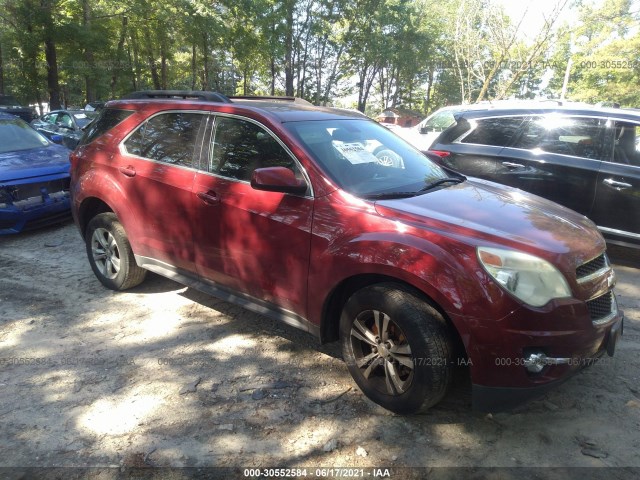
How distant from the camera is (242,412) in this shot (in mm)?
2850

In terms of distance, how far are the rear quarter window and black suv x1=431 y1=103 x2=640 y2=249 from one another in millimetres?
3192

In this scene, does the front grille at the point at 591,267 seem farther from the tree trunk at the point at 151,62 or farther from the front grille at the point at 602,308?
the tree trunk at the point at 151,62

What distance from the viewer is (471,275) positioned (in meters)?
2.38

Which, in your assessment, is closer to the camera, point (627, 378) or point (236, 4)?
point (627, 378)

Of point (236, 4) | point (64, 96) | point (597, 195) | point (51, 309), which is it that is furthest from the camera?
point (64, 96)

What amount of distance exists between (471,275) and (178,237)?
235cm

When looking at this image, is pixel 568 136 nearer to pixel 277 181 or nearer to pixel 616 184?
pixel 616 184

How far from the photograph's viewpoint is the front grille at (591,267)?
2557 mm

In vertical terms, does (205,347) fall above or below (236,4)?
below

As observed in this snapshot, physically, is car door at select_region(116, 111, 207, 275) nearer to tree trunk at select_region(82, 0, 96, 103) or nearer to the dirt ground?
the dirt ground

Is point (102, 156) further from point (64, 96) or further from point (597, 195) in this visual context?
point (64, 96)

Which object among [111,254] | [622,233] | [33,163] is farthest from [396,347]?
[33,163]

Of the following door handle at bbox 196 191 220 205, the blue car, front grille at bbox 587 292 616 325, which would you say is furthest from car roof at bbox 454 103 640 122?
the blue car

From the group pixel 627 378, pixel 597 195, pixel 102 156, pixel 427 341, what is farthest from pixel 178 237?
pixel 597 195
